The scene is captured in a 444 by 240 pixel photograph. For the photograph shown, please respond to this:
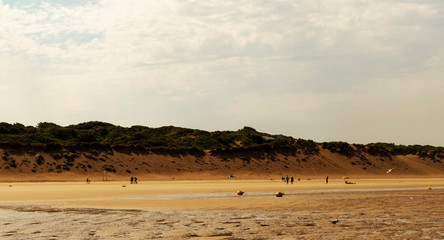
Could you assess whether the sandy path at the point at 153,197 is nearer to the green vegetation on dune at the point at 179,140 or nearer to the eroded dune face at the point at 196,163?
the eroded dune face at the point at 196,163

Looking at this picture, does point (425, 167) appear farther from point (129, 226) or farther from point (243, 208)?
point (129, 226)

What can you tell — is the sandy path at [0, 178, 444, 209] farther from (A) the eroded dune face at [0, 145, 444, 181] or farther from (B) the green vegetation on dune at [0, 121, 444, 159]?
(B) the green vegetation on dune at [0, 121, 444, 159]

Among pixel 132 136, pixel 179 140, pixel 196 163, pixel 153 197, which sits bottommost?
pixel 153 197

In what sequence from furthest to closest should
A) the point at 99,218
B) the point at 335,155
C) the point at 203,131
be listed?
the point at 203,131, the point at 335,155, the point at 99,218

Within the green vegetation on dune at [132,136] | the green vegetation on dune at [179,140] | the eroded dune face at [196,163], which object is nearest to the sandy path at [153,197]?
the eroded dune face at [196,163]

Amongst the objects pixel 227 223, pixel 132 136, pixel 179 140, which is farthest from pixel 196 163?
pixel 227 223

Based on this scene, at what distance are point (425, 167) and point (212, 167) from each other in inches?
1975

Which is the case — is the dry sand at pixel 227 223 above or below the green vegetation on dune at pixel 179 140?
below

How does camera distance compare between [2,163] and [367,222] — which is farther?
[2,163]

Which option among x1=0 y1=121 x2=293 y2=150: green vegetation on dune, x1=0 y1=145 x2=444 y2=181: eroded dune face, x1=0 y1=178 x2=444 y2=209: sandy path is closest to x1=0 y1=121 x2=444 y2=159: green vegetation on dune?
x1=0 y1=121 x2=293 y2=150: green vegetation on dune

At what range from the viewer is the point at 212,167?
317 feet

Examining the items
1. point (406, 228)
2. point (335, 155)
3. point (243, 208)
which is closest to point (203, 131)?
point (335, 155)

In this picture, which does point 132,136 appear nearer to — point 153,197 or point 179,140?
point 179,140

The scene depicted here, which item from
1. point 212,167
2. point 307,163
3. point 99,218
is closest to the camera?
point 99,218
